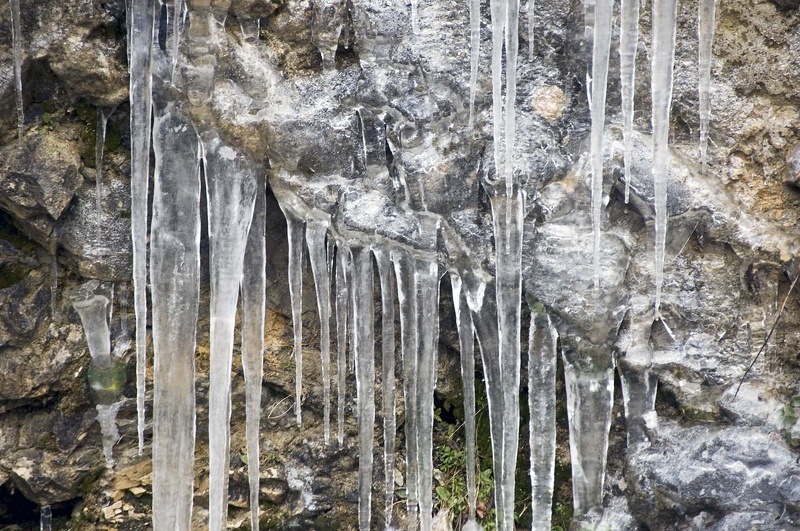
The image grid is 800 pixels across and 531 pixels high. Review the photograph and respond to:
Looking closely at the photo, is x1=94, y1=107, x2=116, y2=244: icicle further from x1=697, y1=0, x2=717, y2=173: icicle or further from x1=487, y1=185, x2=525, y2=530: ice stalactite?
x1=697, y1=0, x2=717, y2=173: icicle

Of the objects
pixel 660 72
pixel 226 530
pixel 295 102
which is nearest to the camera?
pixel 660 72

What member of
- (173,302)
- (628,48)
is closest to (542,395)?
(628,48)

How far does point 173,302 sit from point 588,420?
1.60 m

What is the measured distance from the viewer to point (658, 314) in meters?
3.18

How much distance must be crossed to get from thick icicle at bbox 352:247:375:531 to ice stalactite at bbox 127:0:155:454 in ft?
2.51

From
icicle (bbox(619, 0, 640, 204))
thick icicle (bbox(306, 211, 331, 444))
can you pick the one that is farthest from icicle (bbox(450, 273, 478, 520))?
icicle (bbox(619, 0, 640, 204))

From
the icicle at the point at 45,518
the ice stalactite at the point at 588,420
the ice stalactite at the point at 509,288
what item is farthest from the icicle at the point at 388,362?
the icicle at the point at 45,518

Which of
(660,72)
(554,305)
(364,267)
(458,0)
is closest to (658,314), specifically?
(554,305)

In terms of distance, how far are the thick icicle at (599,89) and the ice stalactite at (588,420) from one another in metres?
0.51

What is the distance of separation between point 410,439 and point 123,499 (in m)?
1.22

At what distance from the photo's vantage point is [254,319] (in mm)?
3215

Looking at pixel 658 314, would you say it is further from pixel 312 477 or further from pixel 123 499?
pixel 123 499

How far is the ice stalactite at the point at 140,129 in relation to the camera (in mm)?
2959

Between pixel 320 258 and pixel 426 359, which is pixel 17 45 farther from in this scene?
pixel 426 359
